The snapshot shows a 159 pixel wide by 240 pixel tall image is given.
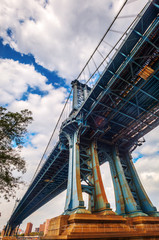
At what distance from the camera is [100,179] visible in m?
14.5

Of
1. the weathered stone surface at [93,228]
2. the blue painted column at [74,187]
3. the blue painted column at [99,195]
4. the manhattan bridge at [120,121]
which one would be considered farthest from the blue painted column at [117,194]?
the blue painted column at [74,187]

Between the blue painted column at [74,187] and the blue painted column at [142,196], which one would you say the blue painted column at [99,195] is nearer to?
the blue painted column at [74,187]

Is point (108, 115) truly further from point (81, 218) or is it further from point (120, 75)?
point (81, 218)

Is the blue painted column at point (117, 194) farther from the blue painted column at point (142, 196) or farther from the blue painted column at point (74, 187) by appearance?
the blue painted column at point (74, 187)

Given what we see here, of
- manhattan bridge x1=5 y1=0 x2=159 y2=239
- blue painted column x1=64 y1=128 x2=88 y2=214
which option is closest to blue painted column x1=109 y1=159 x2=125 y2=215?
manhattan bridge x1=5 y1=0 x2=159 y2=239

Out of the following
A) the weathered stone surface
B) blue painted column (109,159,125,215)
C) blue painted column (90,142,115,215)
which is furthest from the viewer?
blue painted column (109,159,125,215)

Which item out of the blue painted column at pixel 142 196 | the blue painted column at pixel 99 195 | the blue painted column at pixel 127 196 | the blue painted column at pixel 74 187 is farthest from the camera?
the blue painted column at pixel 142 196

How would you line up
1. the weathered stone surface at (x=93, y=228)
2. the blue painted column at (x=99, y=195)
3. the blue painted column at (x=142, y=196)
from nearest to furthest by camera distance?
the weathered stone surface at (x=93, y=228), the blue painted column at (x=99, y=195), the blue painted column at (x=142, y=196)

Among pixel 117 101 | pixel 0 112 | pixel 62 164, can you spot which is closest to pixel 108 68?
pixel 117 101

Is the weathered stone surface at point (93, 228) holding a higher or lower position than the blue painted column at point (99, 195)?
lower

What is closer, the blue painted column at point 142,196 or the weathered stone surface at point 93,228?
the weathered stone surface at point 93,228

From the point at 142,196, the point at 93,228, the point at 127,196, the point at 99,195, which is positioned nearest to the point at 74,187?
the point at 99,195

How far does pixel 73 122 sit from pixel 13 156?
333 inches

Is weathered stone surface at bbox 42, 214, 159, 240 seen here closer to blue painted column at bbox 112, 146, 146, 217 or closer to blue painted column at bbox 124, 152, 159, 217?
blue painted column at bbox 112, 146, 146, 217
